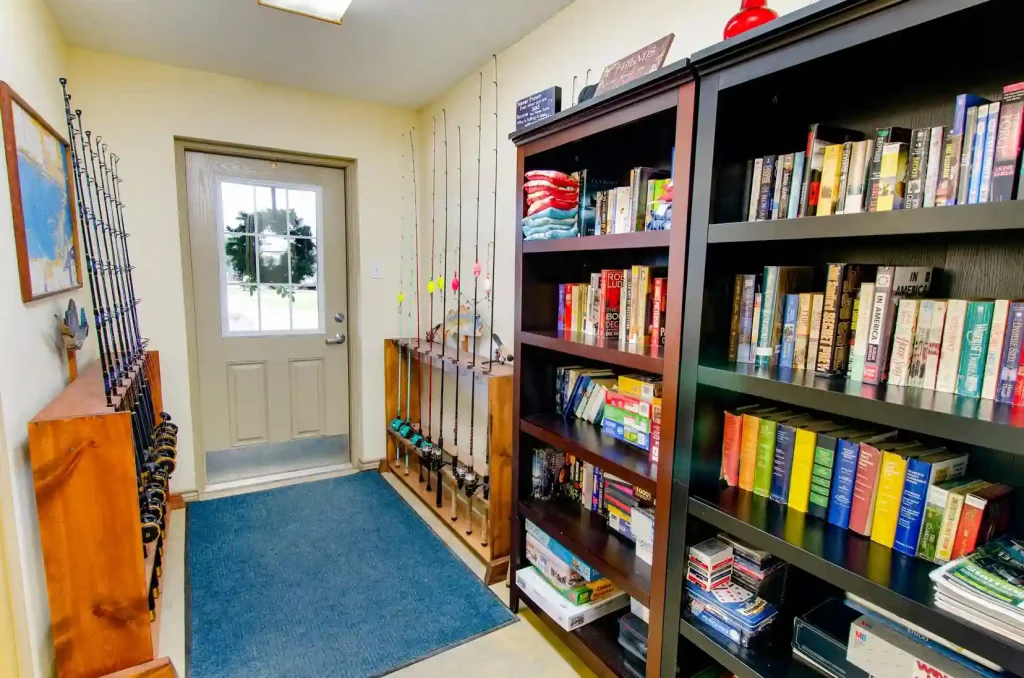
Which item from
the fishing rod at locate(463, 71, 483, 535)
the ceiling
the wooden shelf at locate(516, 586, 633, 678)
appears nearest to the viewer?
the wooden shelf at locate(516, 586, 633, 678)

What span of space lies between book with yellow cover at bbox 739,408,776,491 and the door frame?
A: 2.62m

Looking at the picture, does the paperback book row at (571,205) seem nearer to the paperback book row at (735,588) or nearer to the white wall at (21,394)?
the paperback book row at (735,588)

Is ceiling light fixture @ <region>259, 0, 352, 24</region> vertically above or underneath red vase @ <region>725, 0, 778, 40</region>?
above

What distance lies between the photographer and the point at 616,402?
167 cm

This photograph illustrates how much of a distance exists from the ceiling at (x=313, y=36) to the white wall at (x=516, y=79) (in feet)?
0.31

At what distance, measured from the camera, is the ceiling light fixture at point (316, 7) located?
6.05 feet

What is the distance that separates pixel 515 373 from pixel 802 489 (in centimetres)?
102

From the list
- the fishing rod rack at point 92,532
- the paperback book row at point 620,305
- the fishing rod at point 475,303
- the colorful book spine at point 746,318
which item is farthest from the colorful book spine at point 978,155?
the fishing rod rack at point 92,532

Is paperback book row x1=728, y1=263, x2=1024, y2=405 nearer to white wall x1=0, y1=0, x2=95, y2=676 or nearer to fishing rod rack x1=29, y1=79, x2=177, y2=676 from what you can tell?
fishing rod rack x1=29, y1=79, x2=177, y2=676

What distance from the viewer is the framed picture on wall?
1.46 m

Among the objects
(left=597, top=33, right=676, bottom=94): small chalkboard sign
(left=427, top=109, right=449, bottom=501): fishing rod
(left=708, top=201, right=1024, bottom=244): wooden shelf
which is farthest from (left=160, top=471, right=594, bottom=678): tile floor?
(left=597, top=33, right=676, bottom=94): small chalkboard sign

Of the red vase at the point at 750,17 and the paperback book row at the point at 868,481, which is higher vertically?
the red vase at the point at 750,17

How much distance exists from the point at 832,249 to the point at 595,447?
0.85 meters

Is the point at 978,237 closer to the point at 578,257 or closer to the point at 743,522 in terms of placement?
the point at 743,522
